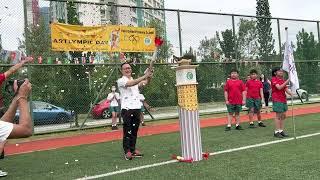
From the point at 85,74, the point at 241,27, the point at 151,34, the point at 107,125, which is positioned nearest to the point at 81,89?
the point at 85,74

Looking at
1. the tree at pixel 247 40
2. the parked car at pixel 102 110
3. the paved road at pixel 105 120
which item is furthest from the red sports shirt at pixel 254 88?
the tree at pixel 247 40

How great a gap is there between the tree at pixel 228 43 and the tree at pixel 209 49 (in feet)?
1.00

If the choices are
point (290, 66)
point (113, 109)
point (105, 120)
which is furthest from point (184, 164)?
point (105, 120)

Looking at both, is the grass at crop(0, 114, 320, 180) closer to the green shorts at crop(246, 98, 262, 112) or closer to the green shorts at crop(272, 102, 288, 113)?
the green shorts at crop(272, 102, 288, 113)

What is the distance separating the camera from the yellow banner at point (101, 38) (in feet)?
51.1

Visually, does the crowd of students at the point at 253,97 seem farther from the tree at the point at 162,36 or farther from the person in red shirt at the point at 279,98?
the tree at the point at 162,36

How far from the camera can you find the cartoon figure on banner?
54.2ft

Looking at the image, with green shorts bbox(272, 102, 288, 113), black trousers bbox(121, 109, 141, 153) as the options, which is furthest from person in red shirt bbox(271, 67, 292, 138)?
black trousers bbox(121, 109, 141, 153)

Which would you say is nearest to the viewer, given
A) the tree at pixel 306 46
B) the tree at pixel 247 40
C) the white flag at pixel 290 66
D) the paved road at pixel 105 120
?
the white flag at pixel 290 66

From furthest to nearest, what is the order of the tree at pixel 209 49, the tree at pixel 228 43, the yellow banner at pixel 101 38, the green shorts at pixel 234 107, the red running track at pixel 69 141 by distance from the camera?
the tree at pixel 228 43 < the tree at pixel 209 49 < the yellow banner at pixel 101 38 < the green shorts at pixel 234 107 < the red running track at pixel 69 141

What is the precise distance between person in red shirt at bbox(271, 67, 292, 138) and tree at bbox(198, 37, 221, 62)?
7.71 m

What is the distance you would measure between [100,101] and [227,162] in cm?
960

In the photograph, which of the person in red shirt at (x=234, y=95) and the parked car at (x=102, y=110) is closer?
the person in red shirt at (x=234, y=95)

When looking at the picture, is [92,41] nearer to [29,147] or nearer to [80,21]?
[80,21]
